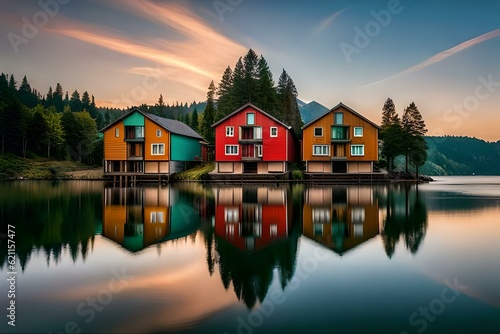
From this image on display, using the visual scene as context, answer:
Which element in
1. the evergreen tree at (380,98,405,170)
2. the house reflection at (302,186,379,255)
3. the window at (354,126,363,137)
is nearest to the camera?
the house reflection at (302,186,379,255)

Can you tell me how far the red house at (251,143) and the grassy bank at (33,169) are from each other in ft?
106

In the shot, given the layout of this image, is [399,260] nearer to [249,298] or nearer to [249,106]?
[249,298]

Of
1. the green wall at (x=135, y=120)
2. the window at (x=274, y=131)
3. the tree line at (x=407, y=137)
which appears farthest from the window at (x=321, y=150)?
the green wall at (x=135, y=120)

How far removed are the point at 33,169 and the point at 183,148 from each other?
3153 centimetres

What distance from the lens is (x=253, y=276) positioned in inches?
381

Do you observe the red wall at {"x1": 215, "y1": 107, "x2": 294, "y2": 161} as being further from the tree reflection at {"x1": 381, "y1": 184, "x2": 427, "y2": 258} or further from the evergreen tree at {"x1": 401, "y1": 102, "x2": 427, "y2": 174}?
the tree reflection at {"x1": 381, "y1": 184, "x2": 427, "y2": 258}

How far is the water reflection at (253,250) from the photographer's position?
9.17 m

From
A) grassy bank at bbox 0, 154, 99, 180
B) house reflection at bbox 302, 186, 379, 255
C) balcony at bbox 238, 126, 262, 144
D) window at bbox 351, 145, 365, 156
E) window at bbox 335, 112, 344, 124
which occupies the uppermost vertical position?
window at bbox 335, 112, 344, 124

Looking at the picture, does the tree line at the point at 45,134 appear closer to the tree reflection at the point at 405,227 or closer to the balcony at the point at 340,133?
the balcony at the point at 340,133

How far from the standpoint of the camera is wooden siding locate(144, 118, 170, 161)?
196 feet

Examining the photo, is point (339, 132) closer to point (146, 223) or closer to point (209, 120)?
point (209, 120)

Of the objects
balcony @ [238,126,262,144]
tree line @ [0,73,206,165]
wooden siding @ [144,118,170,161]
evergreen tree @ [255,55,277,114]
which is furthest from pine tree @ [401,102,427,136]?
tree line @ [0,73,206,165]

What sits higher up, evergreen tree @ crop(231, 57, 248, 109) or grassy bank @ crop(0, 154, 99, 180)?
evergreen tree @ crop(231, 57, 248, 109)

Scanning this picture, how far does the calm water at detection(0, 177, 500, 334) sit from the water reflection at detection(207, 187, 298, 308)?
0.16ft
